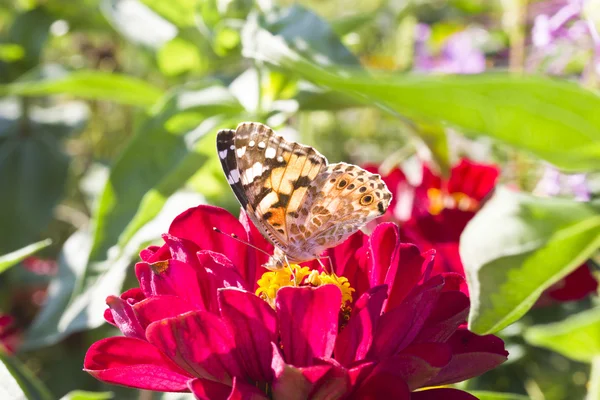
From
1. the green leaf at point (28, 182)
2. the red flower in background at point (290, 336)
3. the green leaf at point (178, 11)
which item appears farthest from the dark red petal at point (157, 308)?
the green leaf at point (28, 182)

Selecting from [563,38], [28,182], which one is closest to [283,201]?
[563,38]

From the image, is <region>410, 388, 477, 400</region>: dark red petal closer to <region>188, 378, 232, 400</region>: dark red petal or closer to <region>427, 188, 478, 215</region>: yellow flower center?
<region>188, 378, 232, 400</region>: dark red petal

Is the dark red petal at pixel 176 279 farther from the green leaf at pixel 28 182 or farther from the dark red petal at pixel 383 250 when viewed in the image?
the green leaf at pixel 28 182

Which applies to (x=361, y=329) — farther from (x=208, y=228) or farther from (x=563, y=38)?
(x=563, y=38)

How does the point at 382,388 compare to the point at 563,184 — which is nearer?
the point at 382,388

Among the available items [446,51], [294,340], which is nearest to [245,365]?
[294,340]

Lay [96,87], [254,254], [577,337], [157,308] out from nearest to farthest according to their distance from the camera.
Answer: [577,337]
[157,308]
[254,254]
[96,87]
